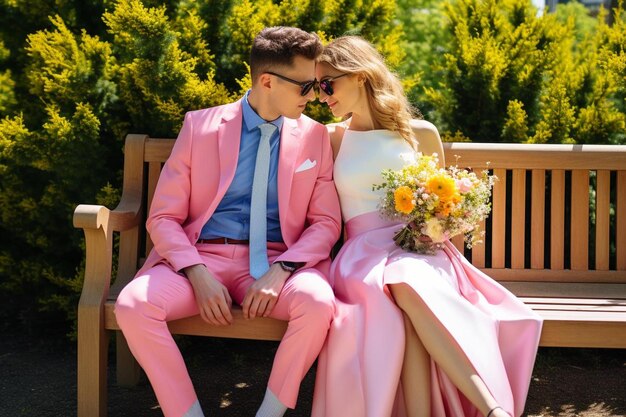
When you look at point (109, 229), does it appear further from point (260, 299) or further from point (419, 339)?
point (419, 339)

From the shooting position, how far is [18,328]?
579 centimetres

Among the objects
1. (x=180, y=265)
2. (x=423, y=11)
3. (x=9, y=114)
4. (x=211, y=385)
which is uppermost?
(x=423, y=11)

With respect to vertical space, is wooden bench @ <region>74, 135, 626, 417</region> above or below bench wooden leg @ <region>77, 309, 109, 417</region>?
above

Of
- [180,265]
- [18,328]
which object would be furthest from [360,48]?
[18,328]

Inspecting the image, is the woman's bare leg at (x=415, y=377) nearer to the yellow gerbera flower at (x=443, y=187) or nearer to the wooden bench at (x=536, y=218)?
the yellow gerbera flower at (x=443, y=187)

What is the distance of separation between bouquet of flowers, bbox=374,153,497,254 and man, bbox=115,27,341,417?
0.38 meters

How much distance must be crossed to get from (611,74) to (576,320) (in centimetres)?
211

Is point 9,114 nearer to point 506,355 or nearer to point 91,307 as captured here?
point 91,307

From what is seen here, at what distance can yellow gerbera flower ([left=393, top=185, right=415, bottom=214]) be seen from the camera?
3.90 m

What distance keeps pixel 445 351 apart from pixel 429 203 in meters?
0.68

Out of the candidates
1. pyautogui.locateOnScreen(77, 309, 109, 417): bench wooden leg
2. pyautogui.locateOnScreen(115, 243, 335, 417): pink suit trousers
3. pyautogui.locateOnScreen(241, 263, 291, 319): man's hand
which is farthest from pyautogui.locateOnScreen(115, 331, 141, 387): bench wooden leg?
pyautogui.locateOnScreen(241, 263, 291, 319): man's hand

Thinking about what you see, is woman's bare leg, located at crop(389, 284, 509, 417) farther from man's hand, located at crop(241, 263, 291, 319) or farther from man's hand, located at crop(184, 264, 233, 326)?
man's hand, located at crop(184, 264, 233, 326)

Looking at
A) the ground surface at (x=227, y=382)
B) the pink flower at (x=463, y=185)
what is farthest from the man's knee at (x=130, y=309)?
the pink flower at (x=463, y=185)

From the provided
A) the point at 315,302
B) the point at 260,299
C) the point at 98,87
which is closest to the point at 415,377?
the point at 315,302
